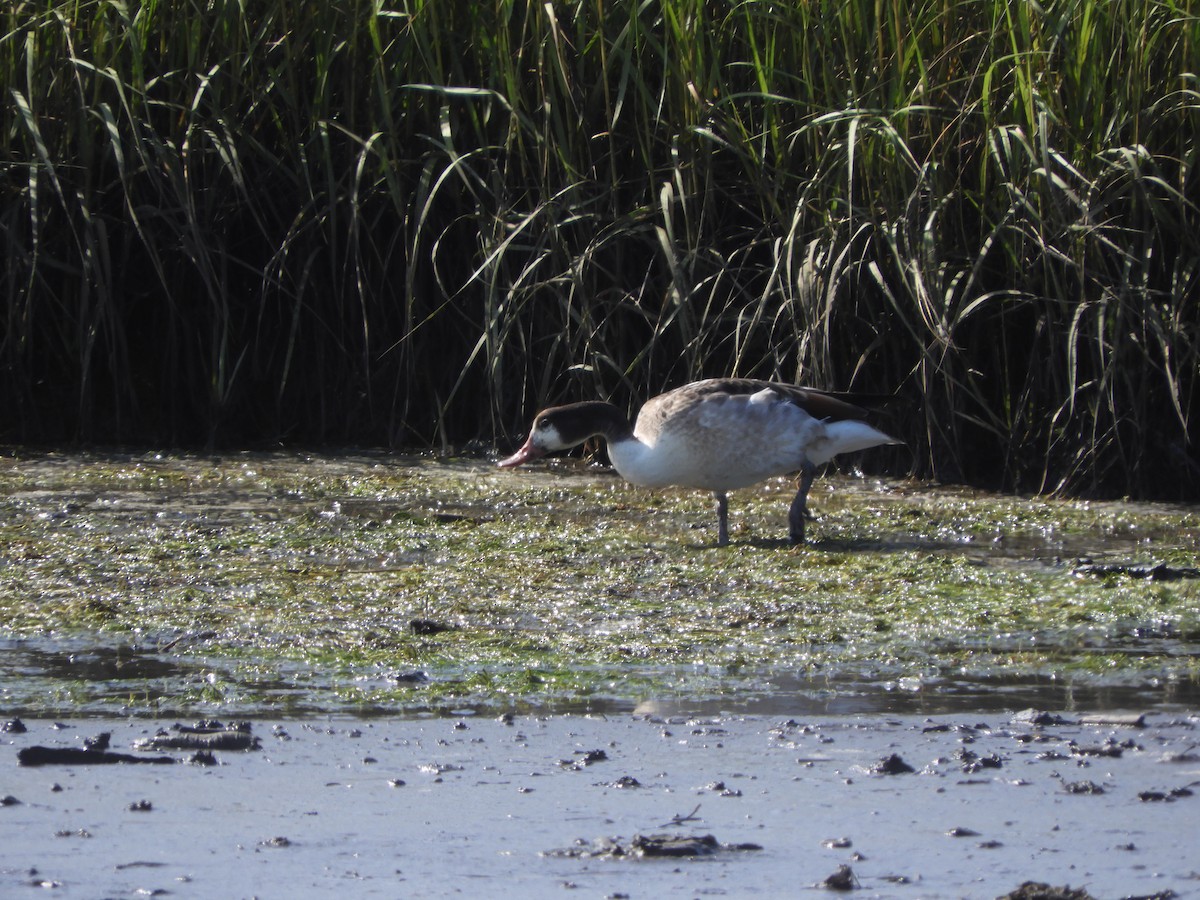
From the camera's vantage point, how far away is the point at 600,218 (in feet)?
23.7

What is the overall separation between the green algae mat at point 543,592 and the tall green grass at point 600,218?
Result: 41cm

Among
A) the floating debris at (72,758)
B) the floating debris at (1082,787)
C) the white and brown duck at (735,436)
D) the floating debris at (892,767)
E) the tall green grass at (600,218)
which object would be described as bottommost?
the floating debris at (1082,787)

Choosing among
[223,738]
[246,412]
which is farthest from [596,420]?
[223,738]

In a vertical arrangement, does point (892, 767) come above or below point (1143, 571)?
below

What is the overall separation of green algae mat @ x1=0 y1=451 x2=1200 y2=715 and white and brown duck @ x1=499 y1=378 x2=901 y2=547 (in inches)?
7.8

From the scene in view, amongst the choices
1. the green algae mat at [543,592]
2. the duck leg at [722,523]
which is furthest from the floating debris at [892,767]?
the duck leg at [722,523]

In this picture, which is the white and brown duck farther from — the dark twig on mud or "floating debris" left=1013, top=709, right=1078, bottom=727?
the dark twig on mud

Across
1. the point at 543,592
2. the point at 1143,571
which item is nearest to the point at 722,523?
the point at 543,592

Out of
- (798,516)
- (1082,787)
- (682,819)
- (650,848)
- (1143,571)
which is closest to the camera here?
(650,848)

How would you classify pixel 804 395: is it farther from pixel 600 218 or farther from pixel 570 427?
pixel 600 218

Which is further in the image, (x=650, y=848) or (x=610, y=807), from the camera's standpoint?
(x=610, y=807)

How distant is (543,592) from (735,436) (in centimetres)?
121

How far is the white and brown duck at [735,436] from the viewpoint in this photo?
6168mm

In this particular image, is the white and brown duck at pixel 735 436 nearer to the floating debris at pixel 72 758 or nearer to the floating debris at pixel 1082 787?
the floating debris at pixel 1082 787
